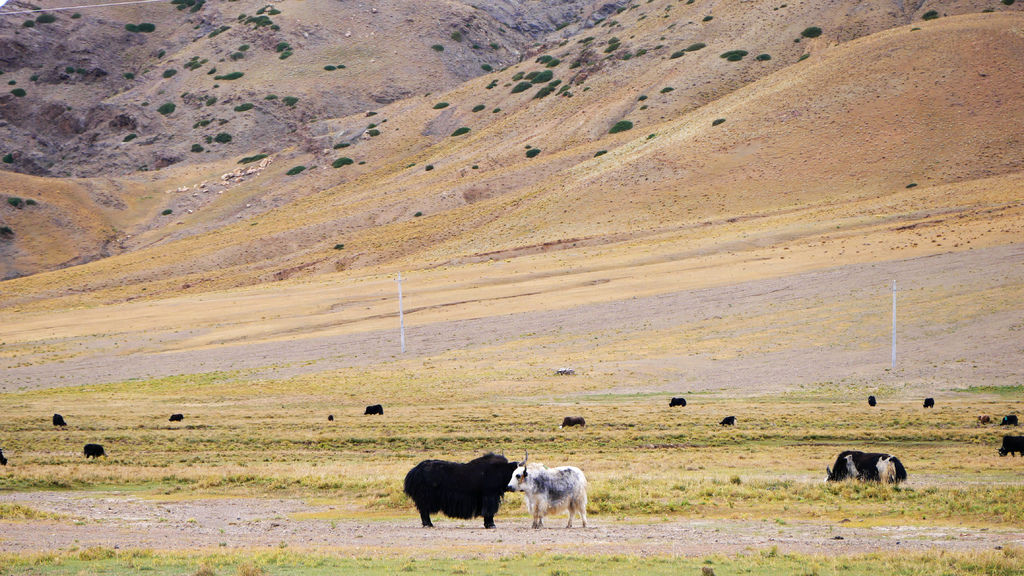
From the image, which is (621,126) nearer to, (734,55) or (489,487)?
(734,55)

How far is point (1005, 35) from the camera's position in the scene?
9625cm

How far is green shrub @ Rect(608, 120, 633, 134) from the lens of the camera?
4136 inches

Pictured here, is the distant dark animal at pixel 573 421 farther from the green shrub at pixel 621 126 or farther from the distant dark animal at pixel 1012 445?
the green shrub at pixel 621 126

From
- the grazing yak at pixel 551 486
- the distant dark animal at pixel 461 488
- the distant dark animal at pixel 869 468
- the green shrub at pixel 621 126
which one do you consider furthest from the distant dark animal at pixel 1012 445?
the green shrub at pixel 621 126

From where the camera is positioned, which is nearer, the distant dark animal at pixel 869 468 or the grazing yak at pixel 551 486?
the grazing yak at pixel 551 486

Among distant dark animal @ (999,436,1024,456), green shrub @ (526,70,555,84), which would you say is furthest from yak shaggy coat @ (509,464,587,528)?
green shrub @ (526,70,555,84)

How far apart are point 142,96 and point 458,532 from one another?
132 meters

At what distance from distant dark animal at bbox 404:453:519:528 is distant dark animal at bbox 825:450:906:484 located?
7276 millimetres

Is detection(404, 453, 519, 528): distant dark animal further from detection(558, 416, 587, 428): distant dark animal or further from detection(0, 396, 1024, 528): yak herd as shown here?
detection(558, 416, 587, 428): distant dark animal

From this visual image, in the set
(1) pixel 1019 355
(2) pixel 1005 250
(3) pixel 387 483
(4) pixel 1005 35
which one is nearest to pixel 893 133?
(4) pixel 1005 35

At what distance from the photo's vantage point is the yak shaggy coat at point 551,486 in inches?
621

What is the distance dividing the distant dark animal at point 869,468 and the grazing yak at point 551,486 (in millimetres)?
6499

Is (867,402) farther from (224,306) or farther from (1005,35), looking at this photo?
(1005,35)

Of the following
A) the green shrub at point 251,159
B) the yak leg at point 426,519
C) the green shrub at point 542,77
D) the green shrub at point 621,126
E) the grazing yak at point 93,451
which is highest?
the green shrub at point 542,77
